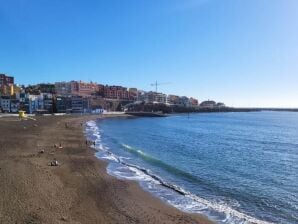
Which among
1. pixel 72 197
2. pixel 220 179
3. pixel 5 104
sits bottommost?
pixel 220 179

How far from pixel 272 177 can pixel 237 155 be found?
12.1 metres

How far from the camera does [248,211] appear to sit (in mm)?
18812

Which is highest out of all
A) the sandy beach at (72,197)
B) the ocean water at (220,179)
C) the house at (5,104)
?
the house at (5,104)

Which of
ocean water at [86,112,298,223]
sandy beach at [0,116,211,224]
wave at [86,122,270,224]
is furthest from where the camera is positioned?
ocean water at [86,112,298,223]

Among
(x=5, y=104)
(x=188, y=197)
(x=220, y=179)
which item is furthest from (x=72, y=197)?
(x=5, y=104)

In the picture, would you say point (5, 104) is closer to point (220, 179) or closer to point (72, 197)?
point (220, 179)

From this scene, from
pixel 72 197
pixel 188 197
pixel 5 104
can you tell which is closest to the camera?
pixel 72 197

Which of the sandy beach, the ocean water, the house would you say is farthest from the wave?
the house

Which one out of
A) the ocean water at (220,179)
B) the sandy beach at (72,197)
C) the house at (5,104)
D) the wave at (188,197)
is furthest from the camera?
the house at (5,104)

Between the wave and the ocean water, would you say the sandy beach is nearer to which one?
the wave

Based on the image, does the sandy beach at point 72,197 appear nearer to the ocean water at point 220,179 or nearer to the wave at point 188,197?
the wave at point 188,197

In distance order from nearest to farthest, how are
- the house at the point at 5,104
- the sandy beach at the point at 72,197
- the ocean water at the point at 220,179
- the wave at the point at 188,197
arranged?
the sandy beach at the point at 72,197
the wave at the point at 188,197
the ocean water at the point at 220,179
the house at the point at 5,104

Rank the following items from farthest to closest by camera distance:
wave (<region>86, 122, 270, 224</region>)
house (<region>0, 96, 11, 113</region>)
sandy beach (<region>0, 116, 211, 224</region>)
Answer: house (<region>0, 96, 11, 113</region>) < wave (<region>86, 122, 270, 224</region>) < sandy beach (<region>0, 116, 211, 224</region>)

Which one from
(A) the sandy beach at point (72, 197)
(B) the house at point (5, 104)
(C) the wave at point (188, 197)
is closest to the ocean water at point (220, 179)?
(C) the wave at point (188, 197)
